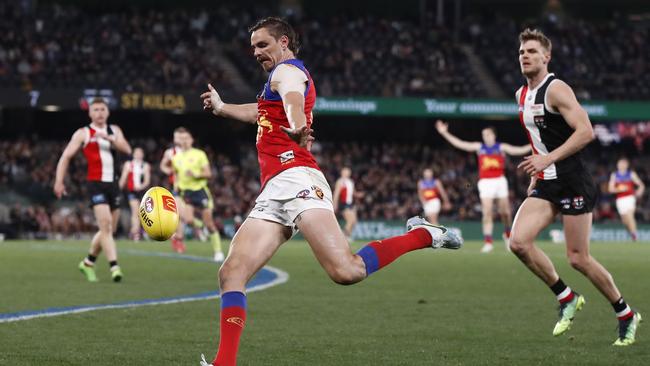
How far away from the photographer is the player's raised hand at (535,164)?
27.4 ft

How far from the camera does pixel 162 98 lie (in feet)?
132

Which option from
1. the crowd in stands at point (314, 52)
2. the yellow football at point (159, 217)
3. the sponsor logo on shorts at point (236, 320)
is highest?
the crowd in stands at point (314, 52)

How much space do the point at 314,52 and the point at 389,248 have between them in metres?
38.1

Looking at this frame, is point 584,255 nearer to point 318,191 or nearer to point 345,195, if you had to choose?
point 318,191

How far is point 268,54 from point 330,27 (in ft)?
136

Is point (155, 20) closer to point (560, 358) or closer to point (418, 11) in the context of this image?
point (418, 11)

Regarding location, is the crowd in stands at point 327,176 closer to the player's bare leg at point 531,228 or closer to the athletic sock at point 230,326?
the player's bare leg at point 531,228

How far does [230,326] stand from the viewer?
6.61 metres

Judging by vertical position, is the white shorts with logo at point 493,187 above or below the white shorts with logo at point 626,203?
above

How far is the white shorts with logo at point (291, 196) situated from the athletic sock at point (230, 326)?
0.54 m

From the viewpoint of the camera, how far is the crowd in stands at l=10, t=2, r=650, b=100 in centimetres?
4084

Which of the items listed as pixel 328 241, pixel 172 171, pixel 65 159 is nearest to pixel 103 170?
pixel 65 159

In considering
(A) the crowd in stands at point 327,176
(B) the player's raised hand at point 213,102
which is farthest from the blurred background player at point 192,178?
(A) the crowd in stands at point 327,176

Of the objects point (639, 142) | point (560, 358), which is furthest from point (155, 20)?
point (560, 358)
